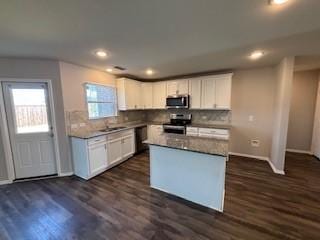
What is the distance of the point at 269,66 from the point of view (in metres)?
3.99

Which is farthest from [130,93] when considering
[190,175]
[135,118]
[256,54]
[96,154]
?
[256,54]

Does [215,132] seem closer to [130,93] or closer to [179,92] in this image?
[179,92]

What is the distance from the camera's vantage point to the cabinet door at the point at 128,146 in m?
4.29

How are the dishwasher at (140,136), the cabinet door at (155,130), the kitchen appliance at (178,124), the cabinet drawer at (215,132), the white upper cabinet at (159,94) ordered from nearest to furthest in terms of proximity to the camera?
1. the cabinet drawer at (215,132)
2. the kitchen appliance at (178,124)
3. the dishwasher at (140,136)
4. the cabinet door at (155,130)
5. the white upper cabinet at (159,94)

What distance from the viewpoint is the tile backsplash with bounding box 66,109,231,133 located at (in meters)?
3.60

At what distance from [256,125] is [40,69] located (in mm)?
5423

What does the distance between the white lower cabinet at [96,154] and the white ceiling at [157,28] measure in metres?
1.80

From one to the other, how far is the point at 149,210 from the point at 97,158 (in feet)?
5.77

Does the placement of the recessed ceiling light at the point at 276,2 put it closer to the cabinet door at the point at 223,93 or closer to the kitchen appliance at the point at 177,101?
the cabinet door at the point at 223,93

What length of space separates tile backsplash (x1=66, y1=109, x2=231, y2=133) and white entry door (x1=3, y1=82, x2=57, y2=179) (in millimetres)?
480

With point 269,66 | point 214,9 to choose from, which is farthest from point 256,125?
point 214,9

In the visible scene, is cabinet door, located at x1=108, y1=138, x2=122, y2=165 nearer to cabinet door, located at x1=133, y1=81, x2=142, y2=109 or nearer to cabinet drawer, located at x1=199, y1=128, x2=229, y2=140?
cabinet door, located at x1=133, y1=81, x2=142, y2=109

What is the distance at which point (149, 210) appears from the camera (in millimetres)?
2297

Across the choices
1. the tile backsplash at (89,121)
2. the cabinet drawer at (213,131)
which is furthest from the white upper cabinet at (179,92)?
the cabinet drawer at (213,131)
